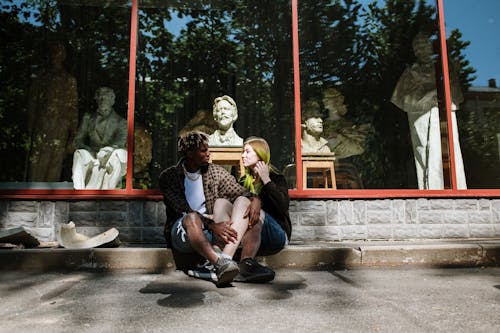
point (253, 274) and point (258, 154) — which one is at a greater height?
point (258, 154)

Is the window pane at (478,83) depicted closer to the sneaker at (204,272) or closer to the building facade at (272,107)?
the building facade at (272,107)

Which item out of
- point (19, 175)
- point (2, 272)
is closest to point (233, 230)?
point (2, 272)

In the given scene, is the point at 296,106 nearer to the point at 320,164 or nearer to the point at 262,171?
the point at 320,164

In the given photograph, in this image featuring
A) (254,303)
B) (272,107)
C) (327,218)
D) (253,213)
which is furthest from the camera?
(272,107)

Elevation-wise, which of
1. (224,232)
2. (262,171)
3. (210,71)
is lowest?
(224,232)

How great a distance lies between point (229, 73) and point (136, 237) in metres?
3.72

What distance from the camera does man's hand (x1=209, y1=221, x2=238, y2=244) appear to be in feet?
9.16

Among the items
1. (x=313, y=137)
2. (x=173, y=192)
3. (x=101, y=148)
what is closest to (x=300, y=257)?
(x=173, y=192)

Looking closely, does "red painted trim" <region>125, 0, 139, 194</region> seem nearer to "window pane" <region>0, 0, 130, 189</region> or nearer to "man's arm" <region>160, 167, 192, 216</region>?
"window pane" <region>0, 0, 130, 189</region>

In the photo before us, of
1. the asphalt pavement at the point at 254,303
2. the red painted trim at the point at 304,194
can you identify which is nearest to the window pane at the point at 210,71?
the red painted trim at the point at 304,194

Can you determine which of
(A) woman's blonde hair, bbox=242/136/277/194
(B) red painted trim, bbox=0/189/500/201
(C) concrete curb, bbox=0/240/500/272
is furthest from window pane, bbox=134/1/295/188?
(A) woman's blonde hair, bbox=242/136/277/194

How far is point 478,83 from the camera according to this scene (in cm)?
577

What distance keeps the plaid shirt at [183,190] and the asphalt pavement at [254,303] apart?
0.53m

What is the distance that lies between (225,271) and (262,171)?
0.90m
